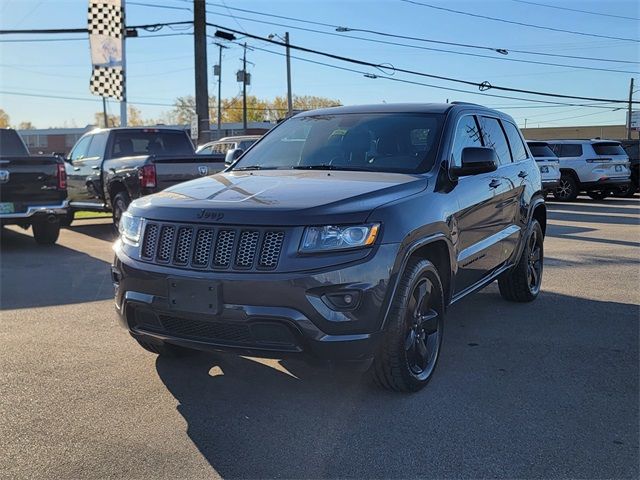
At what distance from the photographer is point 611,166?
19703mm

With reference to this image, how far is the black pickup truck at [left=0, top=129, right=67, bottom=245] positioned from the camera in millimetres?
9359

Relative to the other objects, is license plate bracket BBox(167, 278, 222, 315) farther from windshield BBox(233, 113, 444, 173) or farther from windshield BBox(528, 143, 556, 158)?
windshield BBox(528, 143, 556, 158)

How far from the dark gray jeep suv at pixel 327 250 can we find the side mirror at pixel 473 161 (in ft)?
0.04

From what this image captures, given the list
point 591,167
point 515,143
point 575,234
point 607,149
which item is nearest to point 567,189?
point 591,167

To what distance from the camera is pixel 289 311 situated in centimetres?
326

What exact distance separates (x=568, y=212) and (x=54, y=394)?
15.4 meters

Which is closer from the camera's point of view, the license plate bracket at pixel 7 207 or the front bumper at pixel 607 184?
the license plate bracket at pixel 7 207

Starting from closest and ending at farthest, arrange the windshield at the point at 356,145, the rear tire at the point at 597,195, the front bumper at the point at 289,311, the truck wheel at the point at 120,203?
the front bumper at the point at 289,311
the windshield at the point at 356,145
the truck wheel at the point at 120,203
the rear tire at the point at 597,195

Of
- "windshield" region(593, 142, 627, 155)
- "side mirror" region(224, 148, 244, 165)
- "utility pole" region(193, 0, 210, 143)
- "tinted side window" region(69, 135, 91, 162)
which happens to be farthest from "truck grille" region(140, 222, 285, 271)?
"windshield" region(593, 142, 627, 155)

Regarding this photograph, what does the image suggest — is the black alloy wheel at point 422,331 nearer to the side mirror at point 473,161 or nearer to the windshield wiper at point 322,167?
the side mirror at point 473,161

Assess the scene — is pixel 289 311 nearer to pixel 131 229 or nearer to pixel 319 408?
pixel 319 408

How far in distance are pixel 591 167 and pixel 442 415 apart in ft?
59.8

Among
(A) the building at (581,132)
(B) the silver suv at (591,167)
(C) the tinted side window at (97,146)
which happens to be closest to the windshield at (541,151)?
(B) the silver suv at (591,167)

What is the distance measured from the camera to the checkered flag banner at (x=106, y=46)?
1809cm
